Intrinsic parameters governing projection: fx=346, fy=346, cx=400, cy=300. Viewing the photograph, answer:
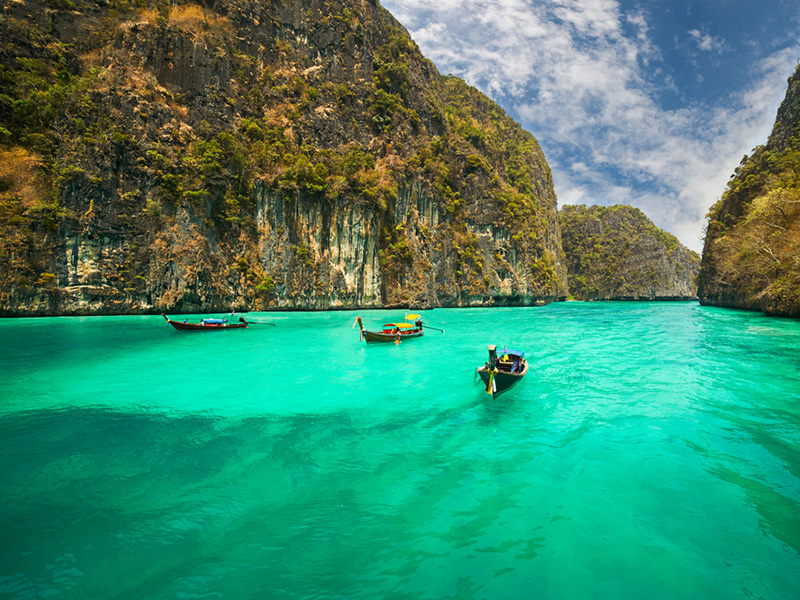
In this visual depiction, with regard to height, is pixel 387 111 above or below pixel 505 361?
above

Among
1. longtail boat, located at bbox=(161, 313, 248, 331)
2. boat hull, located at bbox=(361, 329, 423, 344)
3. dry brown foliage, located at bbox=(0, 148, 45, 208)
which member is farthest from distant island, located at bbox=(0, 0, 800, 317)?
boat hull, located at bbox=(361, 329, 423, 344)

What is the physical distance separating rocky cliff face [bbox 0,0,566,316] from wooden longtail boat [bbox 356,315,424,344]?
26196 millimetres

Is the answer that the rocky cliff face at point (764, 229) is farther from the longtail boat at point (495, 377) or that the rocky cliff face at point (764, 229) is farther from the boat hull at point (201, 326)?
the boat hull at point (201, 326)

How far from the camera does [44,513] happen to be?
5.90 meters

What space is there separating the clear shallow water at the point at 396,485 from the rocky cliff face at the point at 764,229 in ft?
70.6

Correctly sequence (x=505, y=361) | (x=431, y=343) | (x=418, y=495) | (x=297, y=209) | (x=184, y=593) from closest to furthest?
(x=184, y=593), (x=418, y=495), (x=505, y=361), (x=431, y=343), (x=297, y=209)

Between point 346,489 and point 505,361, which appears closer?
point 346,489

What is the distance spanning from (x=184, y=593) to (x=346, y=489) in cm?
300

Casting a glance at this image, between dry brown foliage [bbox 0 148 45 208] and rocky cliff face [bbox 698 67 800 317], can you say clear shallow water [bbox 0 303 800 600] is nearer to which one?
rocky cliff face [bbox 698 67 800 317]

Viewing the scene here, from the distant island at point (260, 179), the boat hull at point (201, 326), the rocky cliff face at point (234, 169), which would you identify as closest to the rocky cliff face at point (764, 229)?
the distant island at point (260, 179)

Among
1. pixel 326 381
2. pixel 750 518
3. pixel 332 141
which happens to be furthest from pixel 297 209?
pixel 750 518

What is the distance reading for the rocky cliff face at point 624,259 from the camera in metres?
108

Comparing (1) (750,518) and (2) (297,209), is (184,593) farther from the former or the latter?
(2) (297,209)

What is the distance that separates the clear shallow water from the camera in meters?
4.73
